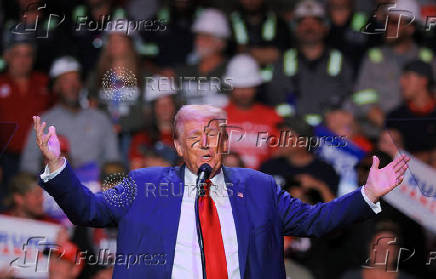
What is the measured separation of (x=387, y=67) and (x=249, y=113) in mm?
883

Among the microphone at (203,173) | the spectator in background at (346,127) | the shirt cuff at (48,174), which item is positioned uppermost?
the microphone at (203,173)

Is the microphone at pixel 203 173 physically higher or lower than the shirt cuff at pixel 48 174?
higher

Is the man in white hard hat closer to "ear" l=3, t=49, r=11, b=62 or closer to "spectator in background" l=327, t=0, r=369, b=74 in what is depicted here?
"spectator in background" l=327, t=0, r=369, b=74

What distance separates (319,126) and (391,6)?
34.6 inches

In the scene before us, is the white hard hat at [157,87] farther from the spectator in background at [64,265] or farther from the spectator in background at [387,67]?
the spectator in background at [387,67]

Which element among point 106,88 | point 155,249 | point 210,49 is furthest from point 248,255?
point 210,49

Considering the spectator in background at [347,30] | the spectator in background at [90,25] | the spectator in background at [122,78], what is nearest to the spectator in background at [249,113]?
the spectator in background at [122,78]

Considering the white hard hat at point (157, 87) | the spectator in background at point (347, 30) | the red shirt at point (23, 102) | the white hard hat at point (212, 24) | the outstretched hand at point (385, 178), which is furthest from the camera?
the spectator in background at point (347, 30)

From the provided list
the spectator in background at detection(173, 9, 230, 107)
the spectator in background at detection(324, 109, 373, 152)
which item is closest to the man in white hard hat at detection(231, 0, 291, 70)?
the spectator in background at detection(173, 9, 230, 107)

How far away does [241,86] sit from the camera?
432cm

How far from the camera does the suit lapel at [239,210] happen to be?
9.03 feet

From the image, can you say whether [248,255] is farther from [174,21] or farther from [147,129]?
[174,21]

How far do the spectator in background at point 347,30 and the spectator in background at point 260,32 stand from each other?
28 centimetres

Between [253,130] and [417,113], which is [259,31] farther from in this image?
[417,113]
